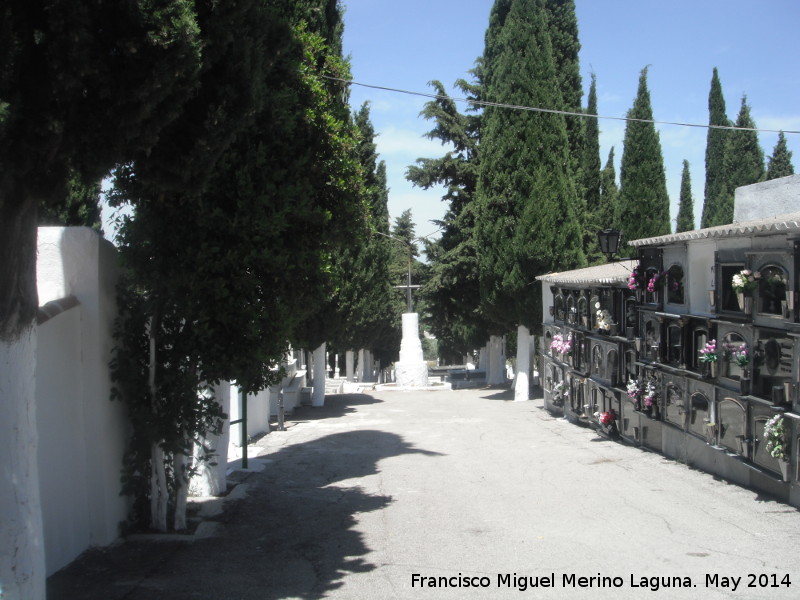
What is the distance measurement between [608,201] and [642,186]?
3.38 m

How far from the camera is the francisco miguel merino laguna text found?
202 inches

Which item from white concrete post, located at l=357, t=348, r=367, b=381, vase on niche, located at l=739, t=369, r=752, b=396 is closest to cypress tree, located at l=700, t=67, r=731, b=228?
white concrete post, located at l=357, t=348, r=367, b=381

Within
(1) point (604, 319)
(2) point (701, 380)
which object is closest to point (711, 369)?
(2) point (701, 380)

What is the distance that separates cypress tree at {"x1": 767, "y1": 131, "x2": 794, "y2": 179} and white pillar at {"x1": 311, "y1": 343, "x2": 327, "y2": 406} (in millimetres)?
21704

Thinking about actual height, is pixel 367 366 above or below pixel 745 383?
below

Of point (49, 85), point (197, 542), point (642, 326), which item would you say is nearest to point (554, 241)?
point (642, 326)

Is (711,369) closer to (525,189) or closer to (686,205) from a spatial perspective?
(525,189)

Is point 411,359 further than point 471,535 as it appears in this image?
Yes

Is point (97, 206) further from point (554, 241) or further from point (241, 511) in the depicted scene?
point (554, 241)

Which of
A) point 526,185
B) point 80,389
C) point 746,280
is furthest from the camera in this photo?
point 526,185

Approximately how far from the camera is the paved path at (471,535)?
5.19 metres

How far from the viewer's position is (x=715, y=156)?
3322cm

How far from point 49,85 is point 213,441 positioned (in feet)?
18.1

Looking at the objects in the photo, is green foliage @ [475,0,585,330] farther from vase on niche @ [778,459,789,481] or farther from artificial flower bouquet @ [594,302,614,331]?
vase on niche @ [778,459,789,481]
